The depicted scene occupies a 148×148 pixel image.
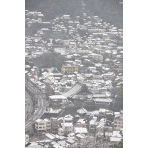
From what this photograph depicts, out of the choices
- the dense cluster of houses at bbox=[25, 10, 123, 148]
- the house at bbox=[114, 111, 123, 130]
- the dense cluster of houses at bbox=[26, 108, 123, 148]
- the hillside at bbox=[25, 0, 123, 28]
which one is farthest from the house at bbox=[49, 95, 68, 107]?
the hillside at bbox=[25, 0, 123, 28]

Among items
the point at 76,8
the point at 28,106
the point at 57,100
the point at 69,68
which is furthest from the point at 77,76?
the point at 76,8

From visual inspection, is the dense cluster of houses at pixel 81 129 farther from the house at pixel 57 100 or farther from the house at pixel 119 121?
the house at pixel 57 100

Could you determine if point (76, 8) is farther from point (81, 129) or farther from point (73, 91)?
point (81, 129)

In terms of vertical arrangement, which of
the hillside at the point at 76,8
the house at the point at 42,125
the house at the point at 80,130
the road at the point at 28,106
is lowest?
the house at the point at 80,130

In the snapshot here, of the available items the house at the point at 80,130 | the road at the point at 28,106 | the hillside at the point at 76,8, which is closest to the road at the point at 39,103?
the road at the point at 28,106

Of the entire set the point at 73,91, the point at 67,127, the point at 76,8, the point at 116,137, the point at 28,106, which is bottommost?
the point at 116,137

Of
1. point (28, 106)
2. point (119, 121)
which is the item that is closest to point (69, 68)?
point (28, 106)

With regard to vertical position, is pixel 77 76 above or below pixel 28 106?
above

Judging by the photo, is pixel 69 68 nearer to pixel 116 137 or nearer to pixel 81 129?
pixel 81 129
